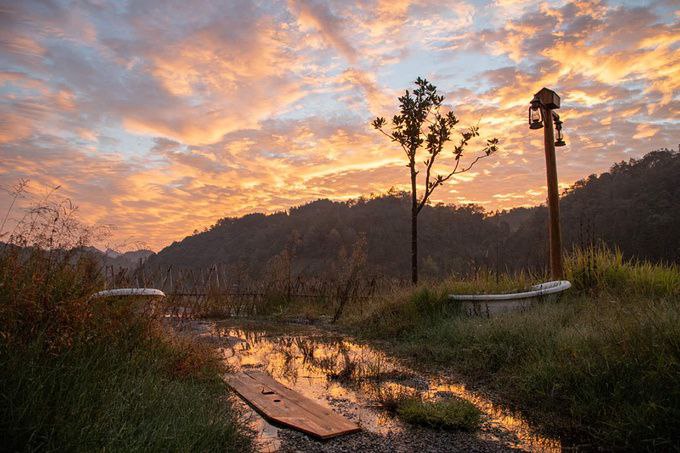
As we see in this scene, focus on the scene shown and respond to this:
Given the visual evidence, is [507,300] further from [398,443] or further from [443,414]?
[398,443]

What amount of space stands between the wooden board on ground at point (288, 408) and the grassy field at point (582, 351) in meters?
1.76

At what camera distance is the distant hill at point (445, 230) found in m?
19.7

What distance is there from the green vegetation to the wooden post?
19.6 ft

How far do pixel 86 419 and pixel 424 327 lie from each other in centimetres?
604

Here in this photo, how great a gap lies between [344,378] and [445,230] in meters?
42.3

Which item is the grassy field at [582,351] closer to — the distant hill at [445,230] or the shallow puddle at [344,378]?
the shallow puddle at [344,378]

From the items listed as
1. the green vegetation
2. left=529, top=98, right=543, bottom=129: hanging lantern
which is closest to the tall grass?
the green vegetation

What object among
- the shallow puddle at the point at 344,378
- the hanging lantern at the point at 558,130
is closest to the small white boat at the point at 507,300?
the shallow puddle at the point at 344,378

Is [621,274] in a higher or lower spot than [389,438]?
higher

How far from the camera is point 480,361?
18.2 feet

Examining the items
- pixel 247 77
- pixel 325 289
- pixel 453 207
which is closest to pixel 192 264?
pixel 453 207

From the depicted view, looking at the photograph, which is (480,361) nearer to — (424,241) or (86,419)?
(86,419)

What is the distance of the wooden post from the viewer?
9031 mm

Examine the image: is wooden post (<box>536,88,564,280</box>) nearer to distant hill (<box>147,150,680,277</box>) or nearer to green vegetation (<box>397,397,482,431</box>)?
green vegetation (<box>397,397,482,431</box>)
